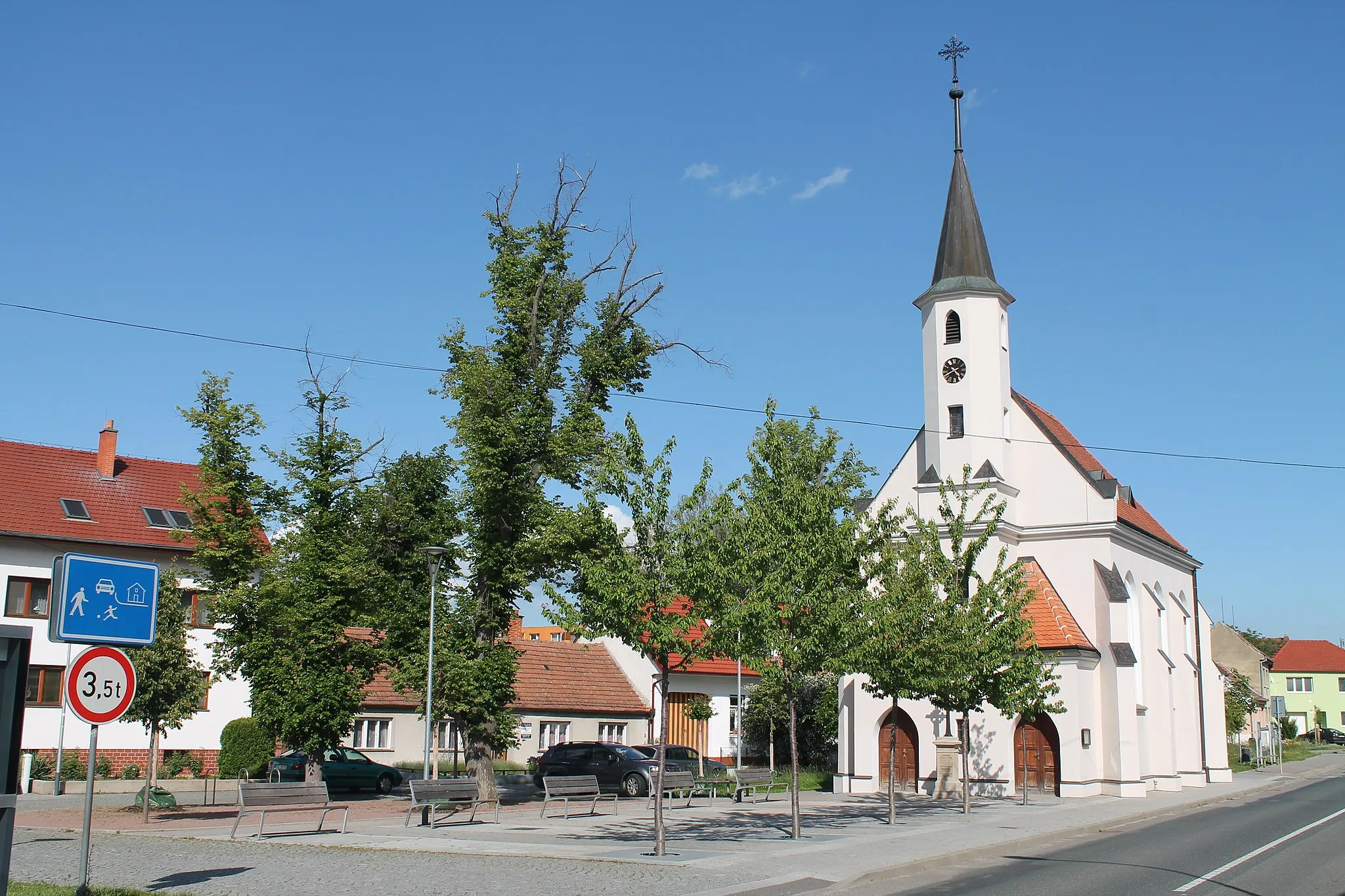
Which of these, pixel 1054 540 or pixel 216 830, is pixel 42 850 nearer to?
pixel 216 830

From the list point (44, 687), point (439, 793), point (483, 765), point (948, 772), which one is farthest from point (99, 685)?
point (44, 687)

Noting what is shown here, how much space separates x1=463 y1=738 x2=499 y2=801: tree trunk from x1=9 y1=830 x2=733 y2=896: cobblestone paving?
9.00 metres

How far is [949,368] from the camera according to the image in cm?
3534

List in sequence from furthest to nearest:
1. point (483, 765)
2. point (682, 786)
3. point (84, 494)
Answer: point (84, 494), point (483, 765), point (682, 786)

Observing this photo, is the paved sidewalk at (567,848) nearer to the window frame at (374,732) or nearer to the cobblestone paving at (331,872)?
the cobblestone paving at (331,872)

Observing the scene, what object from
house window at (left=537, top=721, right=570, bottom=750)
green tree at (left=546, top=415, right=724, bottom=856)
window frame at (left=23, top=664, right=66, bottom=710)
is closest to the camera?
green tree at (left=546, top=415, right=724, bottom=856)

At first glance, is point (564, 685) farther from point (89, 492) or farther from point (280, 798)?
point (280, 798)

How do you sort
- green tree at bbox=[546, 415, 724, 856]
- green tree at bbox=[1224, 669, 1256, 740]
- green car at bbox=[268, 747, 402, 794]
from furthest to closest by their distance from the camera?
green tree at bbox=[1224, 669, 1256, 740] → green car at bbox=[268, 747, 402, 794] → green tree at bbox=[546, 415, 724, 856]

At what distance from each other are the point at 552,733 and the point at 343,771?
36.9 ft

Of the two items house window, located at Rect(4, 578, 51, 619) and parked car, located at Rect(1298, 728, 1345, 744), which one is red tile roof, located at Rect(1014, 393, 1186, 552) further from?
parked car, located at Rect(1298, 728, 1345, 744)

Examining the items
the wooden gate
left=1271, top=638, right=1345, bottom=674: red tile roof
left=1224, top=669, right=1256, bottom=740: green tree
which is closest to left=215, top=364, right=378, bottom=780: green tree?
the wooden gate

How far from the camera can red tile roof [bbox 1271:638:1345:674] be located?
361ft

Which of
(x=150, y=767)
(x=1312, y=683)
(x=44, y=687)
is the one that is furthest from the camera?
(x=1312, y=683)

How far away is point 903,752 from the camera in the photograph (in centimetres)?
3341
